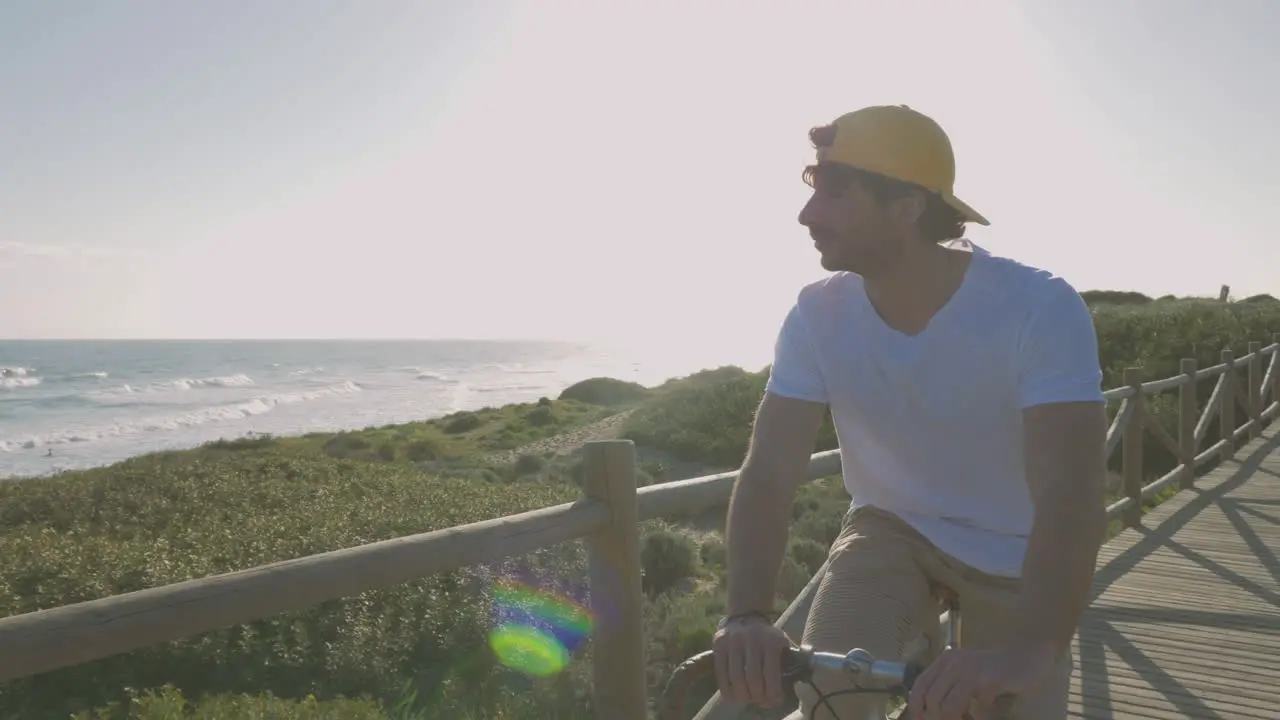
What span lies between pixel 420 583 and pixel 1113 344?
1906 centimetres

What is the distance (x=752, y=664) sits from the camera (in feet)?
4.99

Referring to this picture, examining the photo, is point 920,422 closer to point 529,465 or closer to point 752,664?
point 752,664

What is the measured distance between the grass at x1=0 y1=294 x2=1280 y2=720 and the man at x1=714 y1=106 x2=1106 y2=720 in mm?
2666

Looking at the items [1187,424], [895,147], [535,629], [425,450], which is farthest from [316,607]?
[425,450]

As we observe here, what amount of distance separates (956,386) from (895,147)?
0.45 m

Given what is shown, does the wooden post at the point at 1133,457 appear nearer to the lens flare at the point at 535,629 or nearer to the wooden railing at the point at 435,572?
the lens flare at the point at 535,629

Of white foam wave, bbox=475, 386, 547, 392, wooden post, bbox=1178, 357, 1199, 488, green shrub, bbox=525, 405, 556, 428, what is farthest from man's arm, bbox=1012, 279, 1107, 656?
white foam wave, bbox=475, 386, 547, 392

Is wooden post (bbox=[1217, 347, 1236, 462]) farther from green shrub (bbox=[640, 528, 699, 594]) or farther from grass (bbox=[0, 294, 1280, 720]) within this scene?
green shrub (bbox=[640, 528, 699, 594])

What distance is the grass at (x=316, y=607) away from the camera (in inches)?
184

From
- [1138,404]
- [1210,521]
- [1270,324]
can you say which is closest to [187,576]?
[1138,404]

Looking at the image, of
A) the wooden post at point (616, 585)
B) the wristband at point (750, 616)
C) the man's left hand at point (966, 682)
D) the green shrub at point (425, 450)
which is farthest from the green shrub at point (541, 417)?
the man's left hand at point (966, 682)

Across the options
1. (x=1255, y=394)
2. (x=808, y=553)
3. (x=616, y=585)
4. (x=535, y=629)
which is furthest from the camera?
(x=1255, y=394)

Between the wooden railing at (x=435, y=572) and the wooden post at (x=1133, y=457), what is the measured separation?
4.38 meters

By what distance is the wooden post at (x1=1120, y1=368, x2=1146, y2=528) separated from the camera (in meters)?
7.43
